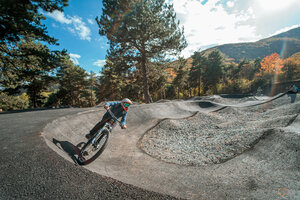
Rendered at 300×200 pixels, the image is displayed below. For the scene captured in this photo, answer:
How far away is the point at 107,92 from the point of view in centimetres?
3359

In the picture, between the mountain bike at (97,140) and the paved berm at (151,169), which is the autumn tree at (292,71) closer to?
the paved berm at (151,169)

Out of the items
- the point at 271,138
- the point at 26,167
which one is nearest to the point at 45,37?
the point at 26,167

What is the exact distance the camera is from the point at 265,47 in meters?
142

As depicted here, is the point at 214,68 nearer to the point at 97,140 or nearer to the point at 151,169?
the point at 151,169

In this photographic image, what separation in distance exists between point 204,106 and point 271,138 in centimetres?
1079

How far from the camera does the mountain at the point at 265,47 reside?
118 m

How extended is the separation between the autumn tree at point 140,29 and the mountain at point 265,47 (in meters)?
139

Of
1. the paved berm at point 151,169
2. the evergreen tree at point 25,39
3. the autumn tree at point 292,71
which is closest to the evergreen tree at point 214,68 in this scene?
the autumn tree at point 292,71

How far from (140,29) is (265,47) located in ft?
645

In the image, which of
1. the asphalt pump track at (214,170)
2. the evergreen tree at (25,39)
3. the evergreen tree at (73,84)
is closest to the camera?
the asphalt pump track at (214,170)

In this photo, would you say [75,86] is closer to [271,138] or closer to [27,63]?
[27,63]

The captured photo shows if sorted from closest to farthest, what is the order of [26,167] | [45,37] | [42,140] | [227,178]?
[26,167] → [227,178] → [42,140] → [45,37]

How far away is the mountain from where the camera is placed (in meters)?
118

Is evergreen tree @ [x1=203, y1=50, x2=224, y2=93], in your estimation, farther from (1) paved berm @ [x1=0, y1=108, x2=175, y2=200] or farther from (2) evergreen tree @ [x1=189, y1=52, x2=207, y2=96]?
(1) paved berm @ [x1=0, y1=108, x2=175, y2=200]
